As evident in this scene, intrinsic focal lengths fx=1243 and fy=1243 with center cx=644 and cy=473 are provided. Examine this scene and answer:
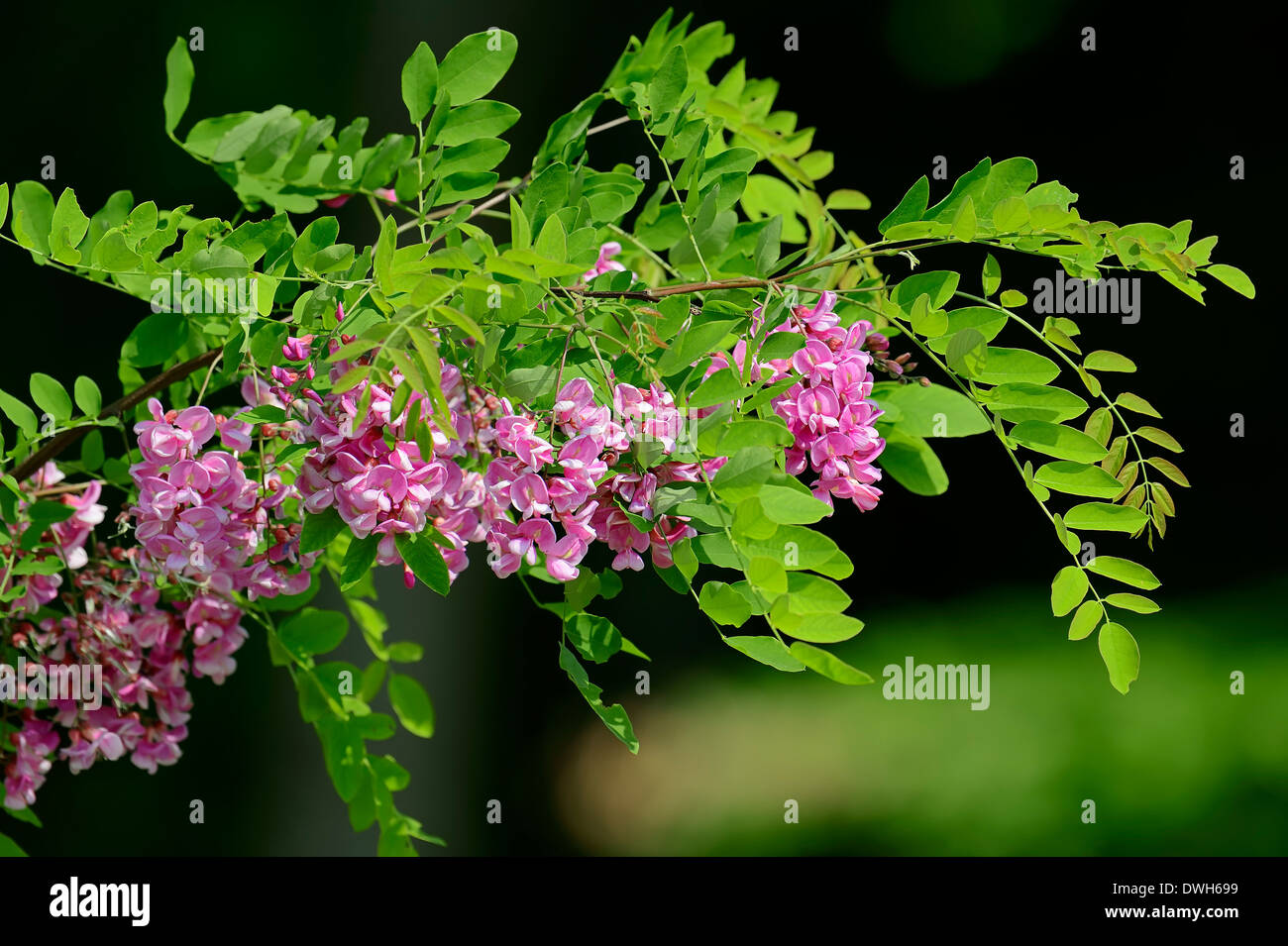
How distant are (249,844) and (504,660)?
68cm

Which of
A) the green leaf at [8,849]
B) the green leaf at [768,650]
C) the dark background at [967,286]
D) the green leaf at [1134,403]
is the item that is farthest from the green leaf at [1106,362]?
the dark background at [967,286]

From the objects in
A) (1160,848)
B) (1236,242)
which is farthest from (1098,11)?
(1160,848)

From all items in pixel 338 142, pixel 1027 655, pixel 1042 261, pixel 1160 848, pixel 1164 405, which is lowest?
pixel 1160 848

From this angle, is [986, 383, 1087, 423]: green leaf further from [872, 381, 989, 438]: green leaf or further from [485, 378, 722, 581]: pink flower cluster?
[485, 378, 722, 581]: pink flower cluster

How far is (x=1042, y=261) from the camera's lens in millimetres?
2779

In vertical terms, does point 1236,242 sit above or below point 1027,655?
above

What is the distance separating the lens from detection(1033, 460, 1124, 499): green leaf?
64 cm

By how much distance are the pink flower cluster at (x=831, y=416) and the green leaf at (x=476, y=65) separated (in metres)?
0.25

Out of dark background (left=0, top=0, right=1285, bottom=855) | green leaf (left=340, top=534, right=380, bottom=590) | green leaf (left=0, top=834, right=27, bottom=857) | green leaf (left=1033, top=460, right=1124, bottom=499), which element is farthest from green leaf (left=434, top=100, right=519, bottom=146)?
dark background (left=0, top=0, right=1285, bottom=855)

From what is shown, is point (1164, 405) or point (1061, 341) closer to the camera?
point (1061, 341)

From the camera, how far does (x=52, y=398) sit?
75 cm

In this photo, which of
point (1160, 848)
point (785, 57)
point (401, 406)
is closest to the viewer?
point (401, 406)

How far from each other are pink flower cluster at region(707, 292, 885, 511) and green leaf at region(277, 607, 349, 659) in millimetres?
369

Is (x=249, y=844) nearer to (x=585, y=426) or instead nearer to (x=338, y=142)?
(x=338, y=142)
